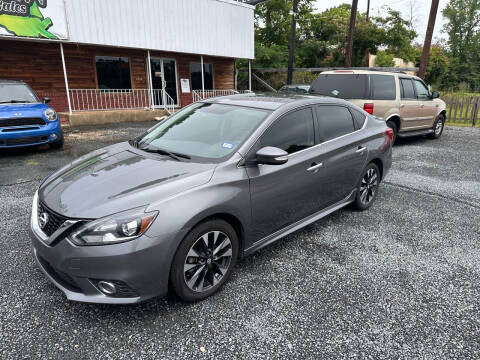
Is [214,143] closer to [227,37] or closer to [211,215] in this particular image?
[211,215]

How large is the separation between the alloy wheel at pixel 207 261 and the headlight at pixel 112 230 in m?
0.46

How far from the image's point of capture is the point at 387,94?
7801 millimetres

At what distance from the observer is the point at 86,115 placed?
11.8 metres

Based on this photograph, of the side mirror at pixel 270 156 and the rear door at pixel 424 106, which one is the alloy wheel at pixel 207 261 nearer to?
the side mirror at pixel 270 156

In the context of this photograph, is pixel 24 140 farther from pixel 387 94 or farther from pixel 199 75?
pixel 199 75

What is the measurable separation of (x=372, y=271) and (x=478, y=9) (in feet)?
222

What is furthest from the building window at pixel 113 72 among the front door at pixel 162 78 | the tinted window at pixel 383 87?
the tinted window at pixel 383 87

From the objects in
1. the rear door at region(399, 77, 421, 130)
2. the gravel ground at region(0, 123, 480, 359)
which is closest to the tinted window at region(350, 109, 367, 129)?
the gravel ground at region(0, 123, 480, 359)

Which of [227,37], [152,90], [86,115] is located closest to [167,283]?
[86,115]

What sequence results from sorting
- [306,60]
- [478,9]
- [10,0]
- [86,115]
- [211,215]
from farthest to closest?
[478,9] < [306,60] < [86,115] < [10,0] < [211,215]

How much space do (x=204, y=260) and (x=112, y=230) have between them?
76 centimetres

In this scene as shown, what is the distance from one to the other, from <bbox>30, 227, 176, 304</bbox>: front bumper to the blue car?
5.67 meters

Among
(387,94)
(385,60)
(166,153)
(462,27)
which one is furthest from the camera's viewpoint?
(462,27)

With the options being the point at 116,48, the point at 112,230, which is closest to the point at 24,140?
the point at 112,230
